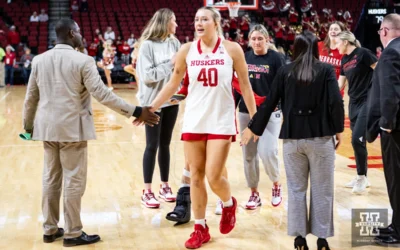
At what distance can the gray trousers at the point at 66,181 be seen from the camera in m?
4.11

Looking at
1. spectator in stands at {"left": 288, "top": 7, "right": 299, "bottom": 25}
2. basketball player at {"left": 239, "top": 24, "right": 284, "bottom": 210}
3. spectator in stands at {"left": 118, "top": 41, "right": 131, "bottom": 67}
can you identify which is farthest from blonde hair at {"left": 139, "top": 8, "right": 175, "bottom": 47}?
spectator in stands at {"left": 288, "top": 7, "right": 299, "bottom": 25}

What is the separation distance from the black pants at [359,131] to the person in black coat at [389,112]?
60.1 inches

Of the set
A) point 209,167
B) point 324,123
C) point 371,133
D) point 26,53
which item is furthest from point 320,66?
point 26,53

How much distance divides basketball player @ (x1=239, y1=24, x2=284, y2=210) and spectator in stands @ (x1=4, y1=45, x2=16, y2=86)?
16.5 metres

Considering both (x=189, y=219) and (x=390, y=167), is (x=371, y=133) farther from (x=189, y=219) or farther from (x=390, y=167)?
(x=189, y=219)

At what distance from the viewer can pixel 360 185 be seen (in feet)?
19.1

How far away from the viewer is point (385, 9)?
23.1m

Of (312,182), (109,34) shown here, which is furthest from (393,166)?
(109,34)

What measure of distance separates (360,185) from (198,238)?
2.36 meters

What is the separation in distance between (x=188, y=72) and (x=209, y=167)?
70 cm

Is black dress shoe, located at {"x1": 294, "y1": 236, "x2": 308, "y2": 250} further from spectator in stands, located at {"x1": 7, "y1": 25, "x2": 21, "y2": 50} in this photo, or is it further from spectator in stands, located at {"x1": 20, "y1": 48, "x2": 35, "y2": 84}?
spectator in stands, located at {"x1": 7, "y1": 25, "x2": 21, "y2": 50}

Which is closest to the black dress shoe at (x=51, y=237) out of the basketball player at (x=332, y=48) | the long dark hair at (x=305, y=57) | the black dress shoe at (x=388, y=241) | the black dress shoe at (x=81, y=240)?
the black dress shoe at (x=81, y=240)

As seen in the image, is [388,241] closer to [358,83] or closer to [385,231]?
[385,231]

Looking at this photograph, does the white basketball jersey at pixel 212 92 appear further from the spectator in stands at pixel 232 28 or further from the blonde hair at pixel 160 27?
the spectator in stands at pixel 232 28
